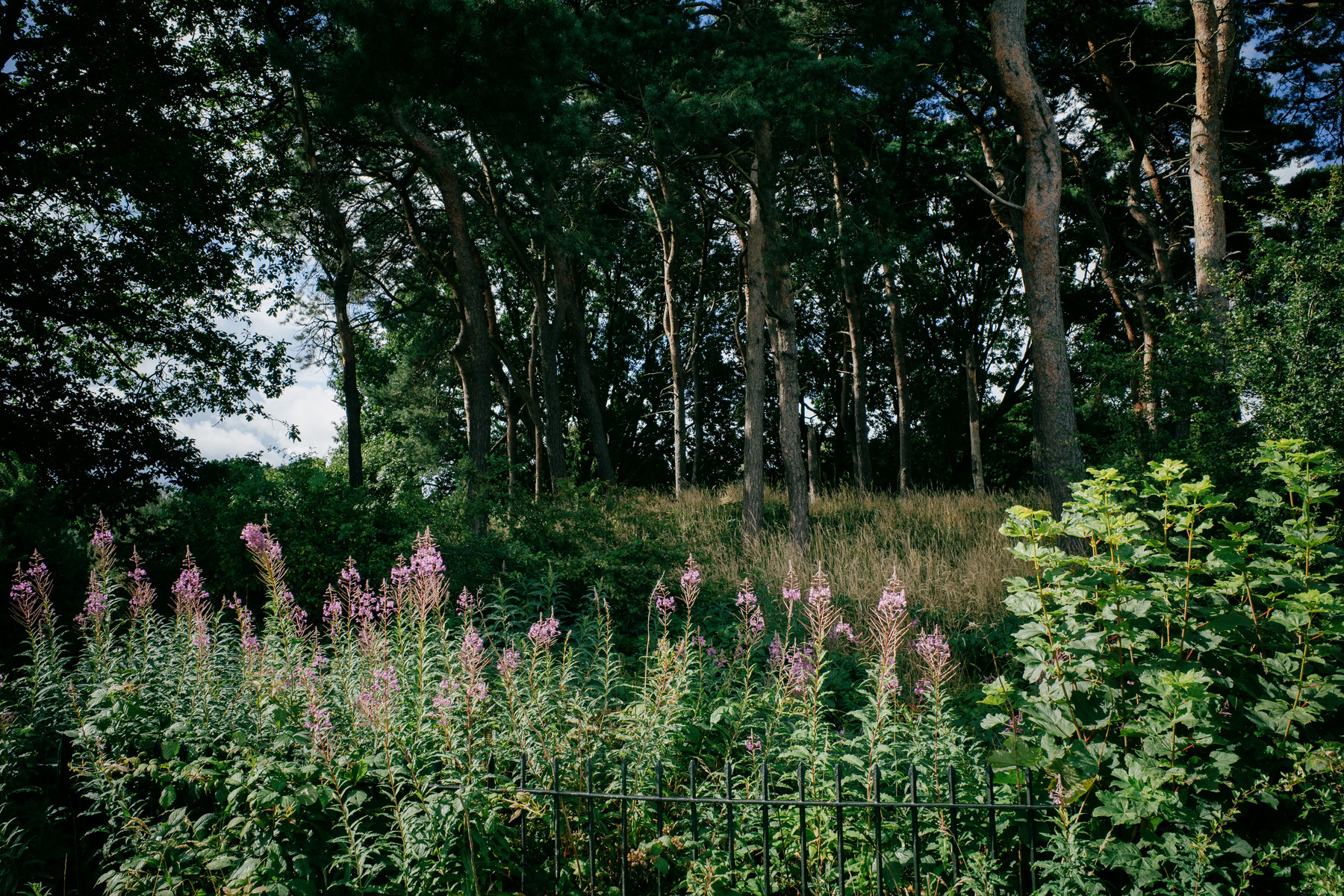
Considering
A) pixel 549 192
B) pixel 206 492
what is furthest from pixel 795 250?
pixel 206 492

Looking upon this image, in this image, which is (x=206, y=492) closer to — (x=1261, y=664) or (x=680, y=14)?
(x=680, y=14)

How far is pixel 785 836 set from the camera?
9.51ft

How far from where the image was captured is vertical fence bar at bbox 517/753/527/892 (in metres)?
2.70

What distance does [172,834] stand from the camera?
9.26ft

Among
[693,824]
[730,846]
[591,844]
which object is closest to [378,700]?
[591,844]

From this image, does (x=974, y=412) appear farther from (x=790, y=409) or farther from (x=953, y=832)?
(x=953, y=832)

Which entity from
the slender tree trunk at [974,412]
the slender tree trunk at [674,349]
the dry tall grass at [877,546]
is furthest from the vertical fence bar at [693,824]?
the slender tree trunk at [974,412]

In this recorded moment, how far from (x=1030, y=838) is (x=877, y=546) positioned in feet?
27.1

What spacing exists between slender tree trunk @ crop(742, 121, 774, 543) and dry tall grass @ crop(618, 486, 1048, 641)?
1.96 ft

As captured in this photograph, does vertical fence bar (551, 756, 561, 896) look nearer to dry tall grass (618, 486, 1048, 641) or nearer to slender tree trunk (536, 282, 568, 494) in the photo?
dry tall grass (618, 486, 1048, 641)

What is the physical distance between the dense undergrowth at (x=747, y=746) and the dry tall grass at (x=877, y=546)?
2.00 meters

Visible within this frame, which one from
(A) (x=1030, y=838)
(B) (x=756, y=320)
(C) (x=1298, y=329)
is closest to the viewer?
(A) (x=1030, y=838)

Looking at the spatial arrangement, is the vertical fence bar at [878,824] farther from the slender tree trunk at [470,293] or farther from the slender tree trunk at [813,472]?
the slender tree trunk at [813,472]

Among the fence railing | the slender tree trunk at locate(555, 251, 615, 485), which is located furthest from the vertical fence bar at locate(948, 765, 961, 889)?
the slender tree trunk at locate(555, 251, 615, 485)
